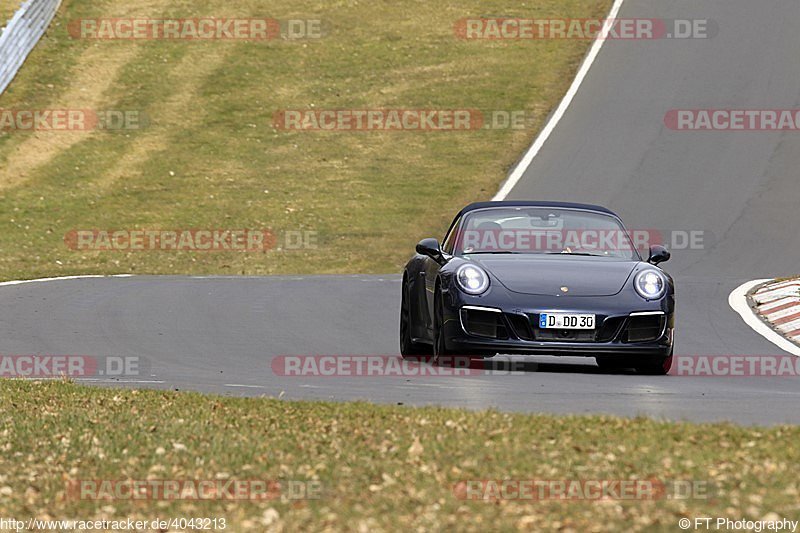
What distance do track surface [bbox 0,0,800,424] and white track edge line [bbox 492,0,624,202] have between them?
24 cm

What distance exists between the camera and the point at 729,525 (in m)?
6.71

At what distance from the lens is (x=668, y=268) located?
25.3 metres

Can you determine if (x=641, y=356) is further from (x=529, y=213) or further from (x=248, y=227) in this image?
(x=248, y=227)

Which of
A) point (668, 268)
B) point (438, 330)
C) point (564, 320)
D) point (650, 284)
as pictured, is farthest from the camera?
point (668, 268)

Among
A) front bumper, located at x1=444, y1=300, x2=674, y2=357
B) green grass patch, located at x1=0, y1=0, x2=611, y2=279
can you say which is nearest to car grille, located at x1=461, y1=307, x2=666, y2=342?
front bumper, located at x1=444, y1=300, x2=674, y2=357

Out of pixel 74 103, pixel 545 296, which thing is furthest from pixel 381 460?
pixel 74 103

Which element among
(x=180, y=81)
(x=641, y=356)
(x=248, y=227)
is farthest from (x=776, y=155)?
(x=641, y=356)

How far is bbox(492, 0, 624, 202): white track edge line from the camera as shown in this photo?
3103cm

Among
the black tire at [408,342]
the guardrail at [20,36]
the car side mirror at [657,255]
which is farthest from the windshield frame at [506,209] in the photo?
the guardrail at [20,36]

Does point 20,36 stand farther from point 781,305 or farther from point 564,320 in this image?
point 564,320

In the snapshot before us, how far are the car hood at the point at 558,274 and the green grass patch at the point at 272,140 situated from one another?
13489mm

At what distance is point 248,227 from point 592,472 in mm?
22410

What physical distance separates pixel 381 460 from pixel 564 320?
4724 mm

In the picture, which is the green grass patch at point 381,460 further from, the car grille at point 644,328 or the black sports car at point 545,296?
the car grille at point 644,328
